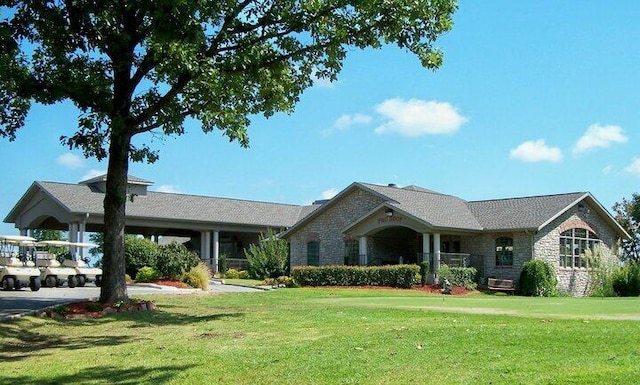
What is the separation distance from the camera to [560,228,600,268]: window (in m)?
37.8

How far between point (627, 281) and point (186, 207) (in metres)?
25.2

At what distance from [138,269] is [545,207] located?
2077cm

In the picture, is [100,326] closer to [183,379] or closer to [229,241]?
[183,379]

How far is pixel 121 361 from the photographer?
36.6ft

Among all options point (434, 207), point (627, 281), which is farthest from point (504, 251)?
point (627, 281)

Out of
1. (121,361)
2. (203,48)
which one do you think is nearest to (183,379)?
(121,361)

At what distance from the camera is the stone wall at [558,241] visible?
36469 mm

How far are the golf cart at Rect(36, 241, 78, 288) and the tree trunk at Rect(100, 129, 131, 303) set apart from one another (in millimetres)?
10030

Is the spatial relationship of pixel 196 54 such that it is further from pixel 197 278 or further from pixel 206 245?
pixel 206 245

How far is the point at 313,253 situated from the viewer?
4238cm

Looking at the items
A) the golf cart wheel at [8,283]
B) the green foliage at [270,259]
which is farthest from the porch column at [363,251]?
the golf cart wheel at [8,283]

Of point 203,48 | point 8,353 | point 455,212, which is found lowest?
point 8,353

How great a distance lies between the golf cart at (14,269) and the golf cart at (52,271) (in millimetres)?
885

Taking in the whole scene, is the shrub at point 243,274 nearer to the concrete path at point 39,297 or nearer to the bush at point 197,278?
the bush at point 197,278
